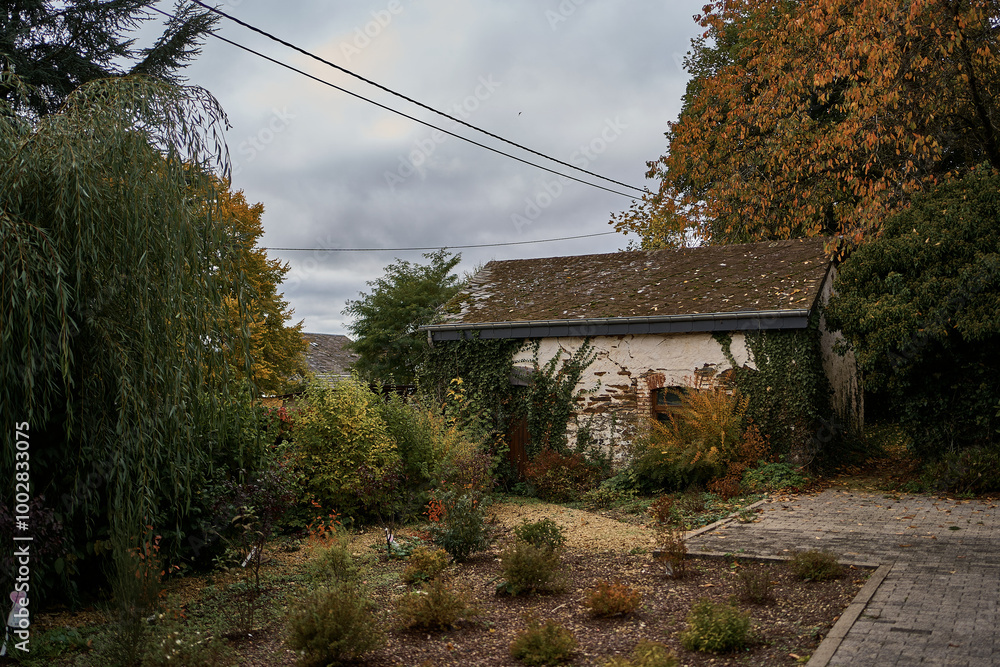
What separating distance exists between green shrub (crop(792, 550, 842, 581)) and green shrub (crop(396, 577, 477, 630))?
2.98m

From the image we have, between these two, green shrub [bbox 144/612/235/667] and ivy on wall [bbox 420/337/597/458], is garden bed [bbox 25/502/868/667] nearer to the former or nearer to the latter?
green shrub [bbox 144/612/235/667]

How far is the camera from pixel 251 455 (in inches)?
323

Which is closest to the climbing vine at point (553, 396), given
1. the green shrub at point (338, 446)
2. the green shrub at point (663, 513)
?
the green shrub at point (663, 513)

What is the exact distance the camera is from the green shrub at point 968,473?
1060cm

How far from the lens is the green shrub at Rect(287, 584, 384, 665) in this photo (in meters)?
4.74

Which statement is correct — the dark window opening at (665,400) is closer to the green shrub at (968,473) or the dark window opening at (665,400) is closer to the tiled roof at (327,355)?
the green shrub at (968,473)

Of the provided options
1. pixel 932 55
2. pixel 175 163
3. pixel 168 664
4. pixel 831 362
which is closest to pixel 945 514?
pixel 831 362

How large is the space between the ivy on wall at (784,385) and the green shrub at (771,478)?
1.36 feet

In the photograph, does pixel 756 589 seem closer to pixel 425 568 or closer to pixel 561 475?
pixel 425 568

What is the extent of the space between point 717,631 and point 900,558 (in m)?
3.23

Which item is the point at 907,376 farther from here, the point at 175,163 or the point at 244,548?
the point at 175,163

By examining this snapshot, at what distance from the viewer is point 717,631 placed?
16.2 ft

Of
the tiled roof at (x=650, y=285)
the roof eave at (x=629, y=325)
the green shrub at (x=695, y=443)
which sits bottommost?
the green shrub at (x=695, y=443)

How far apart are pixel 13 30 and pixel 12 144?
10.3 meters
